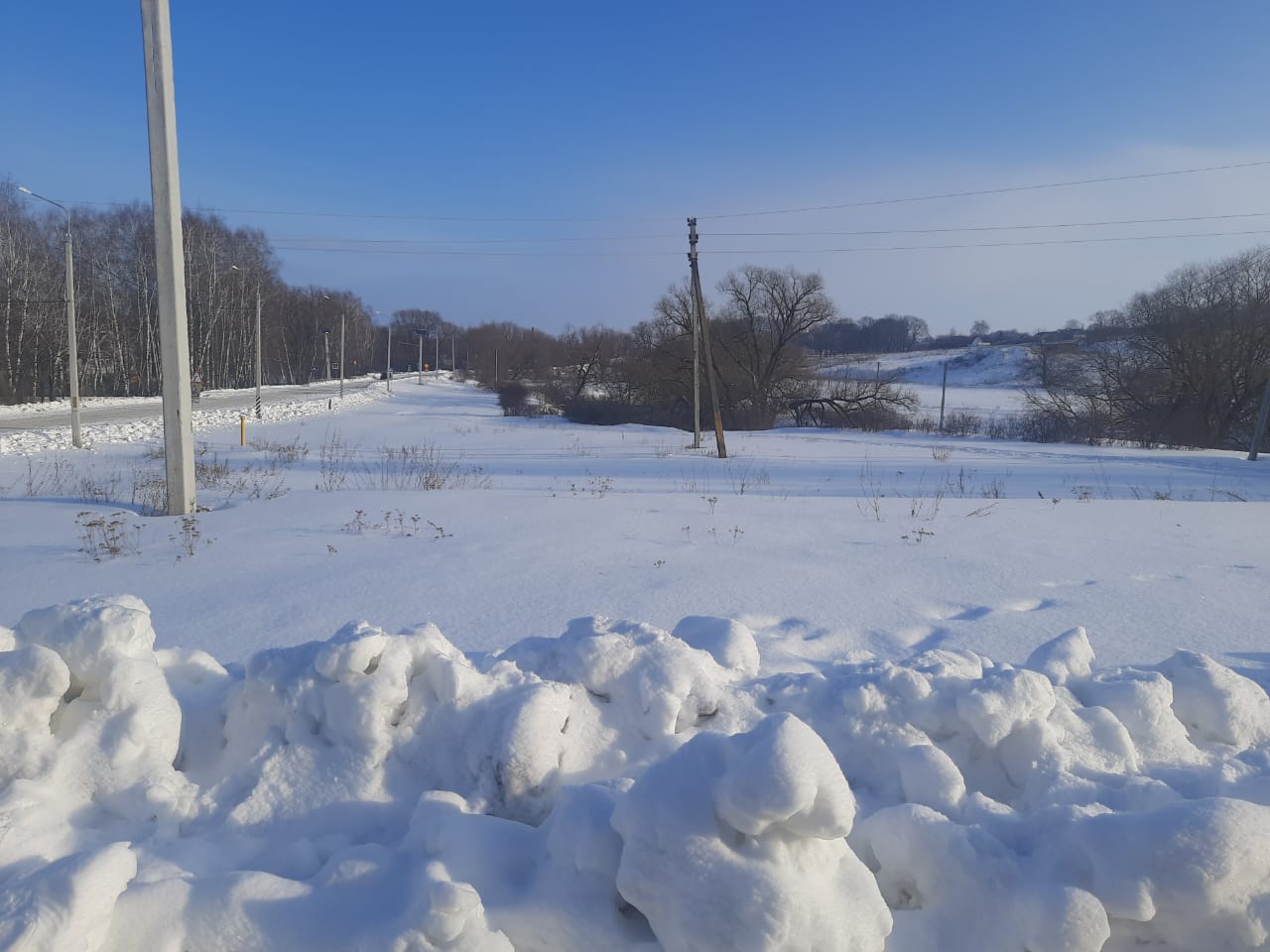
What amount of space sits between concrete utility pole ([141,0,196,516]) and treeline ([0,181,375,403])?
2446 cm

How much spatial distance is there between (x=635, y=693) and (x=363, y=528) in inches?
202

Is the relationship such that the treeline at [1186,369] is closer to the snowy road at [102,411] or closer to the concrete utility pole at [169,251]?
the concrete utility pole at [169,251]

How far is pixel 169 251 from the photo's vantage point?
26.0 feet

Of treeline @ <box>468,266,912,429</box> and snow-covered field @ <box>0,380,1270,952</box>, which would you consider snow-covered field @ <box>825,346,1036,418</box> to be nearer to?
treeline @ <box>468,266,912,429</box>

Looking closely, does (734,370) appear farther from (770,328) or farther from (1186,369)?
(1186,369)

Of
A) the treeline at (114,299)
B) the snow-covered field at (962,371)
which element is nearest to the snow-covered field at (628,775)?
the treeline at (114,299)

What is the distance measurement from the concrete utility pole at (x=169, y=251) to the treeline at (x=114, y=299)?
24.5 m

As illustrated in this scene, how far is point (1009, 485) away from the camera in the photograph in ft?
44.4

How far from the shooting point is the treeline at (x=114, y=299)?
33.3 m

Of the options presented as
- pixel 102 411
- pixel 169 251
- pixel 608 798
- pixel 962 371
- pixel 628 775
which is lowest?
pixel 628 775

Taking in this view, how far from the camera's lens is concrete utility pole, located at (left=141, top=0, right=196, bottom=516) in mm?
7652

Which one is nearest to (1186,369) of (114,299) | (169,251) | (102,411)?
(169,251)

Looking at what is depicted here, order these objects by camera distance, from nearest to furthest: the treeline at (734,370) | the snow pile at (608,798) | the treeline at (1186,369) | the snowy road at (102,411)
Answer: the snow pile at (608,798) → the snowy road at (102,411) → the treeline at (1186,369) → the treeline at (734,370)

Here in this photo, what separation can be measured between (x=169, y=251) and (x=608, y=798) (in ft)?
27.1
